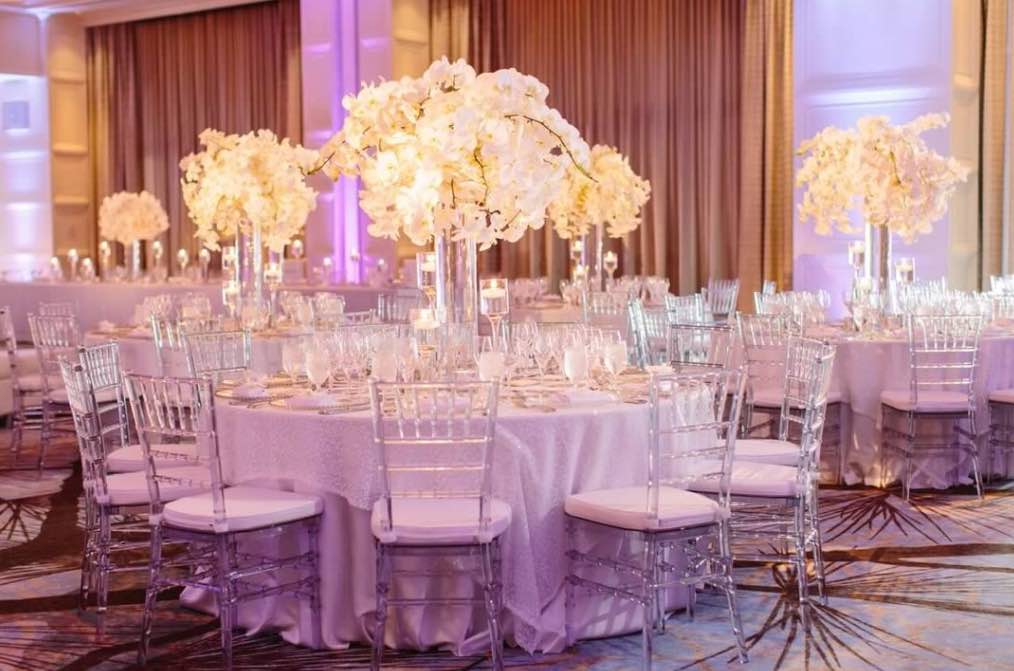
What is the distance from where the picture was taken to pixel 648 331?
776 cm

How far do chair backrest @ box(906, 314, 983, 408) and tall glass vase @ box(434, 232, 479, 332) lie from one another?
8.52ft

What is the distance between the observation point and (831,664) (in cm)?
448

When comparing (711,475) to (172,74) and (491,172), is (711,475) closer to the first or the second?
(491,172)

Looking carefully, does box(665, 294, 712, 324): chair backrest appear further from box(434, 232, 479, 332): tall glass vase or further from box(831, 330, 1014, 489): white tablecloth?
box(434, 232, 479, 332): tall glass vase

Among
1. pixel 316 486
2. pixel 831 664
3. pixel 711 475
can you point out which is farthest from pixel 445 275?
pixel 831 664

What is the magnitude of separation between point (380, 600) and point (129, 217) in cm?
945

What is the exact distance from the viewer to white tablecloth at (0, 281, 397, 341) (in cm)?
1116

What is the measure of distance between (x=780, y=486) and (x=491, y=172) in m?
1.51

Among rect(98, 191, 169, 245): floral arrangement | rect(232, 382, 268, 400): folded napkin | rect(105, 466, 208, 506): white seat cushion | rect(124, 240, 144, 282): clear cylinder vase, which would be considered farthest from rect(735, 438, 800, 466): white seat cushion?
rect(98, 191, 169, 245): floral arrangement

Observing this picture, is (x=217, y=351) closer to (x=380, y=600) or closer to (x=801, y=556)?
(x=380, y=600)

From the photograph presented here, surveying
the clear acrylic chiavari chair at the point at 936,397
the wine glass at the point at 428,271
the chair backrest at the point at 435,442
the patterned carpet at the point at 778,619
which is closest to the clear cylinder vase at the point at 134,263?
the patterned carpet at the point at 778,619

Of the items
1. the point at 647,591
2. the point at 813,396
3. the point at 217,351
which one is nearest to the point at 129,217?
the point at 217,351

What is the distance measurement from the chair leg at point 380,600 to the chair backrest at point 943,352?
3532 millimetres

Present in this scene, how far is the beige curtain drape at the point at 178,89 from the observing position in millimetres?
14781
